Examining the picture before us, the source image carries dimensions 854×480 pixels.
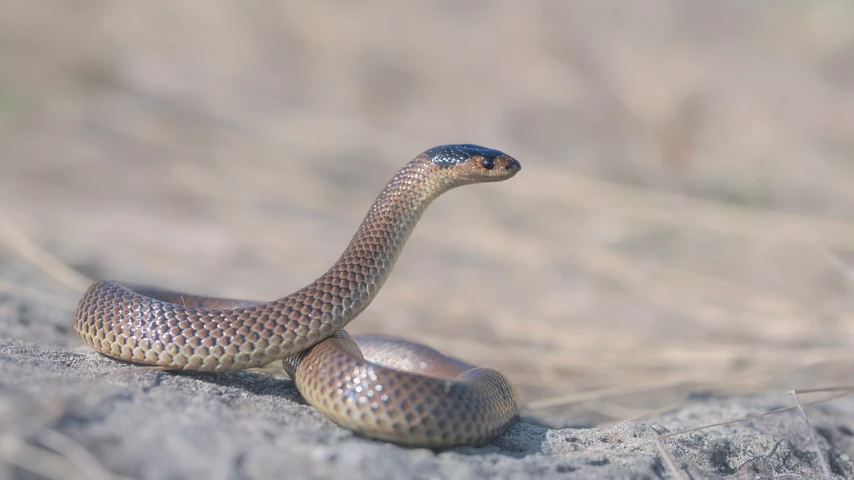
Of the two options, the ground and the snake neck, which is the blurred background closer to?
the ground

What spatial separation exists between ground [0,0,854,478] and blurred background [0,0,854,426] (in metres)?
0.05

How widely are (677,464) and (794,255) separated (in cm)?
731

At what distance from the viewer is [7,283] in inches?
239

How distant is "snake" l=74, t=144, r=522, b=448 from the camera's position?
3.30 m

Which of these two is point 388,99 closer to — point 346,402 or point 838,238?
point 838,238

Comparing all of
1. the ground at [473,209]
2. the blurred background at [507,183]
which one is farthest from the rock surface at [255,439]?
the blurred background at [507,183]

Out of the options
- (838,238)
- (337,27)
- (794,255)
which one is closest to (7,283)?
(838,238)

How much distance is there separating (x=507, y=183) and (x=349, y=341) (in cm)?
736

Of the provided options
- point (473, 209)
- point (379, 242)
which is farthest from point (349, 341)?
point (473, 209)

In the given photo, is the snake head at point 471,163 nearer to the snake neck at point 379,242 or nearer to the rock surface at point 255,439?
the snake neck at point 379,242

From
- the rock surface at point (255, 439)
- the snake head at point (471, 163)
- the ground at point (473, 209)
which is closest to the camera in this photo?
the rock surface at point (255, 439)

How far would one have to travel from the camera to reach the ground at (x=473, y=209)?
3.50m

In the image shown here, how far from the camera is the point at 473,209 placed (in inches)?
445

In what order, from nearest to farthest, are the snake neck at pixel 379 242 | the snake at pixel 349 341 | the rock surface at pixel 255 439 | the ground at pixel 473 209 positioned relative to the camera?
1. the rock surface at pixel 255 439
2. the snake at pixel 349 341
3. the ground at pixel 473 209
4. the snake neck at pixel 379 242
